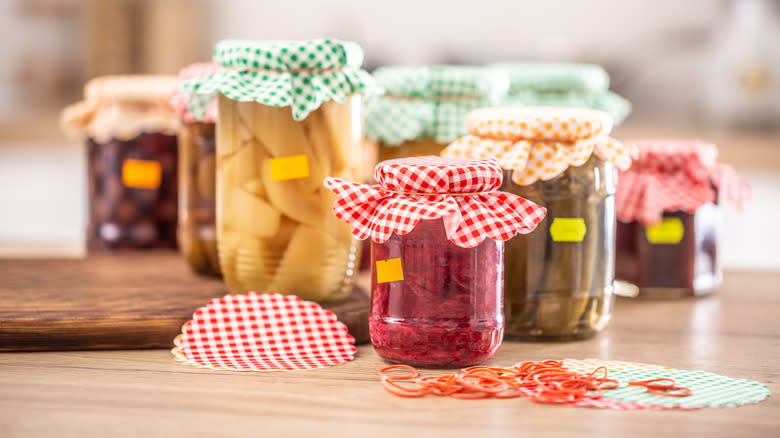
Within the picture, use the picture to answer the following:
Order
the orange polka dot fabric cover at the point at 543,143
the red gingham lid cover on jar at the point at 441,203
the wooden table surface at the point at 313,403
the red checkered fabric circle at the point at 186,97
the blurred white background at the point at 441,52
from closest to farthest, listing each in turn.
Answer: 1. the wooden table surface at the point at 313,403
2. the red gingham lid cover on jar at the point at 441,203
3. the orange polka dot fabric cover at the point at 543,143
4. the red checkered fabric circle at the point at 186,97
5. the blurred white background at the point at 441,52

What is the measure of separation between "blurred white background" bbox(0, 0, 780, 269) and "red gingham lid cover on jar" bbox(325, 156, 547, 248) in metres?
1.90

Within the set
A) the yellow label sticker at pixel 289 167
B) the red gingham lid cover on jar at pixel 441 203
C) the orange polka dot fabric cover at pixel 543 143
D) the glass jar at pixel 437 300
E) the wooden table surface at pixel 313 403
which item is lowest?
the wooden table surface at pixel 313 403

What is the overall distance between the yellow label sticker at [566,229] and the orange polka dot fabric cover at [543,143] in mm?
54

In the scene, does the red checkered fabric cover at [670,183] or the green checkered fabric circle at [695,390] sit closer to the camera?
the green checkered fabric circle at [695,390]

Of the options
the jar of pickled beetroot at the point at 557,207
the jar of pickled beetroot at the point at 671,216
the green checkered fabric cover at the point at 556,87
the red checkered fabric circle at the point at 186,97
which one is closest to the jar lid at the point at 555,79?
the green checkered fabric cover at the point at 556,87

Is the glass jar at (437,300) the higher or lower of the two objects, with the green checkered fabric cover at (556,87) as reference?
lower

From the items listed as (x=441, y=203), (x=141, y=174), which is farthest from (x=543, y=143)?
(x=141, y=174)

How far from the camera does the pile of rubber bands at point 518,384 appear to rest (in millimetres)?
847

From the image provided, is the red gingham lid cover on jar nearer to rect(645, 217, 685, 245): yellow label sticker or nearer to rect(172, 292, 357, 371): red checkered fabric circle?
rect(172, 292, 357, 371): red checkered fabric circle

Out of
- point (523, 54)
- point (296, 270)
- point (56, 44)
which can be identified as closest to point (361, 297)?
point (296, 270)

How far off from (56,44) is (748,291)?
2.57m

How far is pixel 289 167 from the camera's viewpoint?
42.5 inches

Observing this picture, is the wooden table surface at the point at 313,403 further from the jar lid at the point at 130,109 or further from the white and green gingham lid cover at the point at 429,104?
the jar lid at the point at 130,109

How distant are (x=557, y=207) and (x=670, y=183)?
343 mm
